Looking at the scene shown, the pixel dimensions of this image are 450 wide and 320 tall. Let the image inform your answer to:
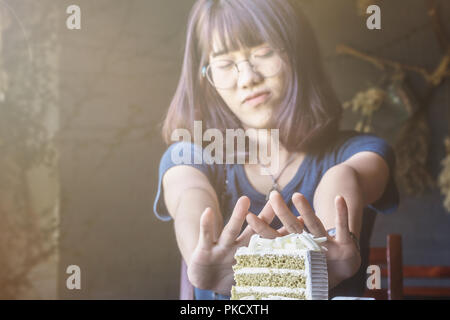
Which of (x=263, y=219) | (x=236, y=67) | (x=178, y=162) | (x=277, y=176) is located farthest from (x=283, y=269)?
(x=236, y=67)

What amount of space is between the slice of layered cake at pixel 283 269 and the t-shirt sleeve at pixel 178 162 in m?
0.73

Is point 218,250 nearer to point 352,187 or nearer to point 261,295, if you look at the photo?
point 261,295

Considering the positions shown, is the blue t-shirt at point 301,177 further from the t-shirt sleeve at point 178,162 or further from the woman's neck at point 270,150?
the woman's neck at point 270,150

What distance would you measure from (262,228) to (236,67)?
3.23 feet

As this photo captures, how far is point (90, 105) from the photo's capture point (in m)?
3.07

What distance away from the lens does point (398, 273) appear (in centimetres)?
294

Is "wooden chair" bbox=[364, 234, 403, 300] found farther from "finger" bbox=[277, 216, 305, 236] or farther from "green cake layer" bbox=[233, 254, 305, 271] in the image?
"green cake layer" bbox=[233, 254, 305, 271]

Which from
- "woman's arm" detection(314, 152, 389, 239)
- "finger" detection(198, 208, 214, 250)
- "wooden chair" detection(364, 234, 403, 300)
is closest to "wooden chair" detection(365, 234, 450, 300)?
"wooden chair" detection(364, 234, 403, 300)

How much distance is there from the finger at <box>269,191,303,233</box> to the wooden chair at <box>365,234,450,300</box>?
69 centimetres

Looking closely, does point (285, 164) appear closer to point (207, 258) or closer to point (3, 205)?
point (207, 258)

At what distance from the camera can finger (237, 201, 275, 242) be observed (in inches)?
102

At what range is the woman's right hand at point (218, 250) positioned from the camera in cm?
258
